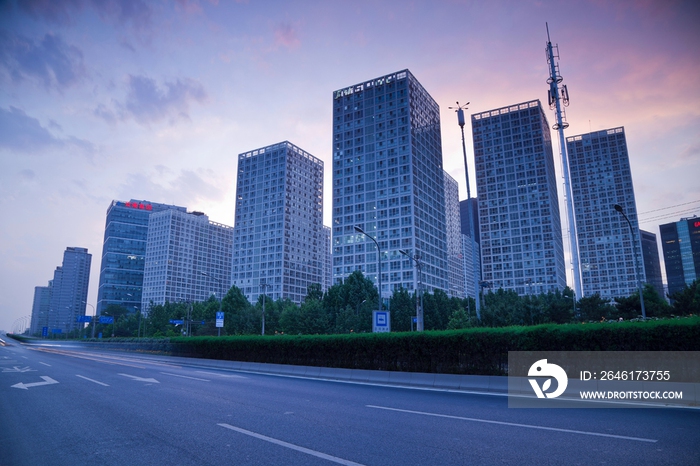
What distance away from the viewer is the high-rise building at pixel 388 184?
118 meters

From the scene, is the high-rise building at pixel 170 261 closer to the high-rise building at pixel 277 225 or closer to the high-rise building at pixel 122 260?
the high-rise building at pixel 122 260

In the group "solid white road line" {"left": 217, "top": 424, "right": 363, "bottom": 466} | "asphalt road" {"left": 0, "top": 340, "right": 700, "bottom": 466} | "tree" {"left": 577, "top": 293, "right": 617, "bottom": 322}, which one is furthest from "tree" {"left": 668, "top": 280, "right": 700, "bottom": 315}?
"solid white road line" {"left": 217, "top": 424, "right": 363, "bottom": 466}

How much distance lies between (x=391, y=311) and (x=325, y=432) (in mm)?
83068

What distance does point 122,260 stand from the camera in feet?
628

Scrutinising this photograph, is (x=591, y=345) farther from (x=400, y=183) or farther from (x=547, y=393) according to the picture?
(x=400, y=183)

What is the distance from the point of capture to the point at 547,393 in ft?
42.4

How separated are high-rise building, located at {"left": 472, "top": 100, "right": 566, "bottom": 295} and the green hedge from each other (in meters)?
128

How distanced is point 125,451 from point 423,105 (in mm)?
137714

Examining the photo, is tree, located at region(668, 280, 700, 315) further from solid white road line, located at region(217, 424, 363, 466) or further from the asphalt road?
solid white road line, located at region(217, 424, 363, 466)

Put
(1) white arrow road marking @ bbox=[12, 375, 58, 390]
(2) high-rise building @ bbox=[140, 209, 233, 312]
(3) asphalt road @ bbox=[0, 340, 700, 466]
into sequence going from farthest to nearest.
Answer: (2) high-rise building @ bbox=[140, 209, 233, 312] < (1) white arrow road marking @ bbox=[12, 375, 58, 390] < (3) asphalt road @ bbox=[0, 340, 700, 466]

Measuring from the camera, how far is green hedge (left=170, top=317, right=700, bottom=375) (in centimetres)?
1230

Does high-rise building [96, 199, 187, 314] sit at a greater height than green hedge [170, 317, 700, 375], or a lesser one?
greater

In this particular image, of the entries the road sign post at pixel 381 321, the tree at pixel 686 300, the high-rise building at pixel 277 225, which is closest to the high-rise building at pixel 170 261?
the high-rise building at pixel 277 225

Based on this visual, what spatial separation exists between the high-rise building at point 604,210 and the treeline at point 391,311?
303 feet
